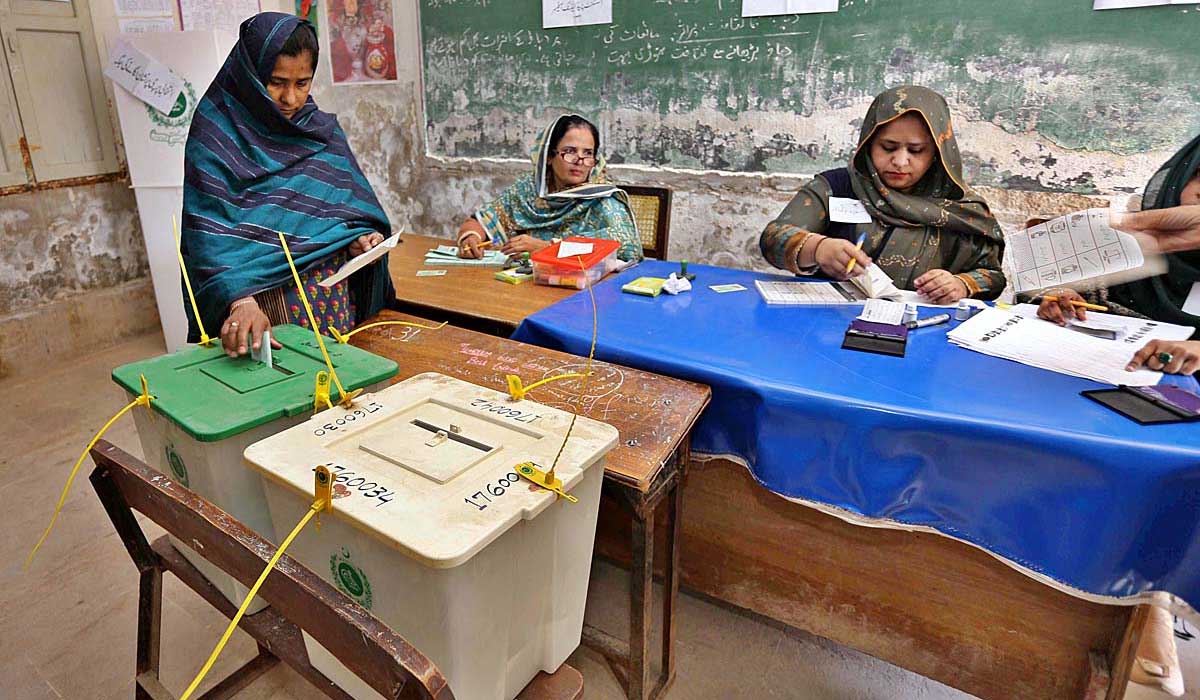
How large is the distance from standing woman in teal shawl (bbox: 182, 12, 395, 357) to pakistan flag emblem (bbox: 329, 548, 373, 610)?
747 mm

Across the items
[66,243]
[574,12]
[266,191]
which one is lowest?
[66,243]

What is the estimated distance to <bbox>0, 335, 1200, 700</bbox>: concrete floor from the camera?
5.04 feet

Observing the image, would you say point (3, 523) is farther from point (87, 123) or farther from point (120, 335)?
point (87, 123)

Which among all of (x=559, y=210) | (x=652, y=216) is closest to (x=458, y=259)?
(x=559, y=210)

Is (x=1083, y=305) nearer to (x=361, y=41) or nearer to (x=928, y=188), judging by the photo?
(x=928, y=188)

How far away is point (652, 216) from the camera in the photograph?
2816 mm

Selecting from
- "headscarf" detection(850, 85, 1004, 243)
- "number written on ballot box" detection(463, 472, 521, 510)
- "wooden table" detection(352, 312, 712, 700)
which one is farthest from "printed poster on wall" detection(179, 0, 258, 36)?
"number written on ballot box" detection(463, 472, 521, 510)

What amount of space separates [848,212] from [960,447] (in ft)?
3.49

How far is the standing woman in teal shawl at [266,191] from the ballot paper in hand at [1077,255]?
168 cm

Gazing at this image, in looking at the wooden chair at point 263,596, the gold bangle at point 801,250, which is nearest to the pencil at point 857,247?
the gold bangle at point 801,250

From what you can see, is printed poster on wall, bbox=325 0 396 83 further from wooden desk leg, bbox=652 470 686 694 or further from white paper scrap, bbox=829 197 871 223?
wooden desk leg, bbox=652 470 686 694

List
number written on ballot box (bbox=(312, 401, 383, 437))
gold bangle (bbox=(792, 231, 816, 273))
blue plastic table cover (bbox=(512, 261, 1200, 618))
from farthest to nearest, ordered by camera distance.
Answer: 1. gold bangle (bbox=(792, 231, 816, 273))
2. blue plastic table cover (bbox=(512, 261, 1200, 618))
3. number written on ballot box (bbox=(312, 401, 383, 437))

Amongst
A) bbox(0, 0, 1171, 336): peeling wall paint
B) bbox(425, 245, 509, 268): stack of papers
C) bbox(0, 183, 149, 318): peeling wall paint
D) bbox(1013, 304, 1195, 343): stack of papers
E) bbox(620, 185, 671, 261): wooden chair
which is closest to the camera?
bbox(1013, 304, 1195, 343): stack of papers

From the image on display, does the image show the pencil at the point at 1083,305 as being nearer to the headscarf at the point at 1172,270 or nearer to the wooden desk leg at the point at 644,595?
the headscarf at the point at 1172,270
